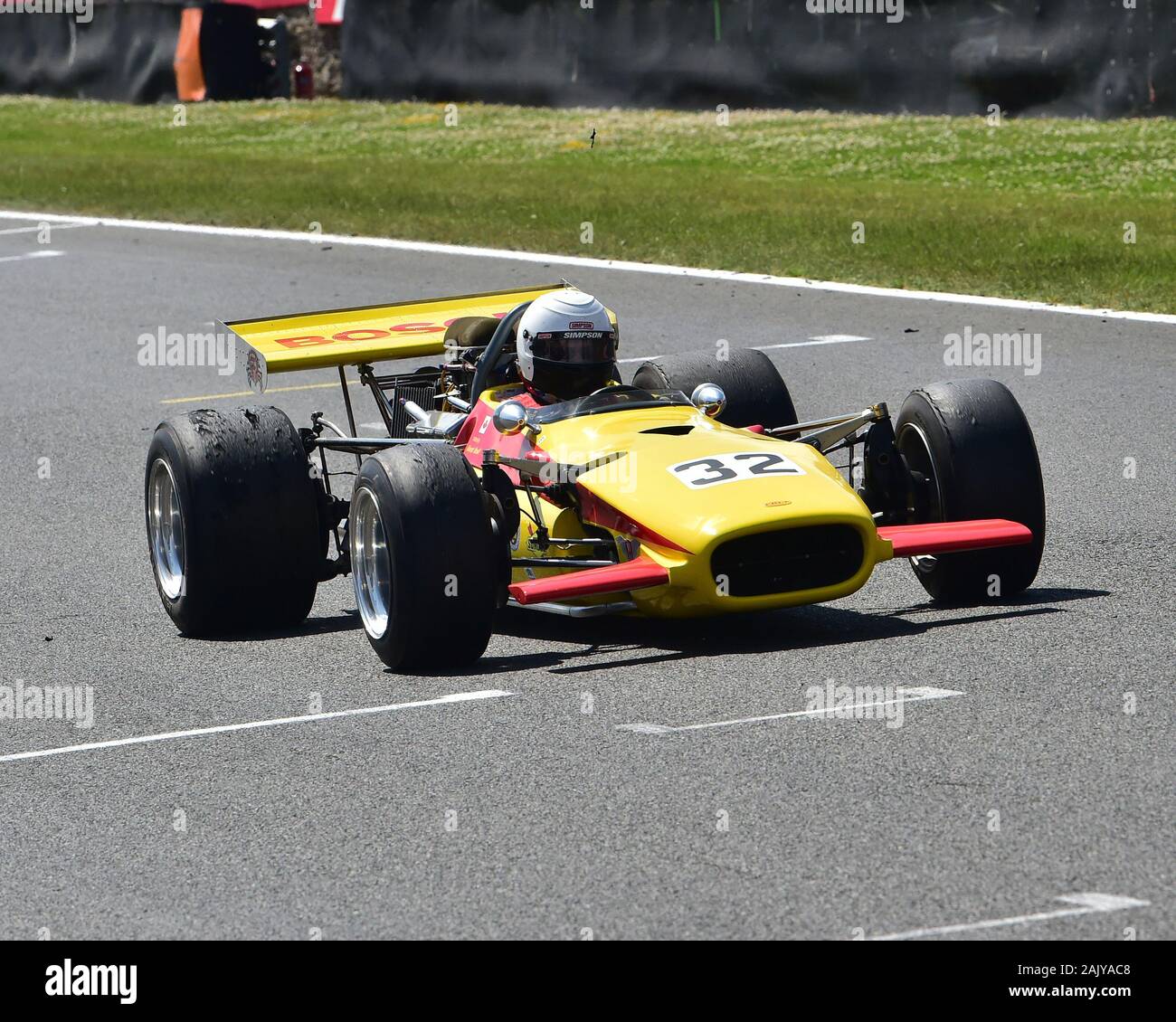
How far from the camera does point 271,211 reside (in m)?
23.7

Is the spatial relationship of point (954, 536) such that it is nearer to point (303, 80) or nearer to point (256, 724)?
point (256, 724)

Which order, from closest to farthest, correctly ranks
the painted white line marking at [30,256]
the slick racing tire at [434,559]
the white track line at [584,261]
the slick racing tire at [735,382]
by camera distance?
the slick racing tire at [434,559] → the slick racing tire at [735,382] → the white track line at [584,261] → the painted white line marking at [30,256]

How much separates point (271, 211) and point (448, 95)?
7.75 m

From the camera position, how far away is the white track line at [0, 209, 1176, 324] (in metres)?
16.5

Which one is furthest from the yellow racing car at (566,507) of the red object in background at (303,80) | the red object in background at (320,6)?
the red object in background at (303,80)

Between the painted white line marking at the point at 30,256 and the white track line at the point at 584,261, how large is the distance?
1.46m

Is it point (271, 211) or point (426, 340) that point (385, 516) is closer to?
point (426, 340)

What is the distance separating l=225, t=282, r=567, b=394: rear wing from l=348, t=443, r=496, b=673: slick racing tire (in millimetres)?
1907

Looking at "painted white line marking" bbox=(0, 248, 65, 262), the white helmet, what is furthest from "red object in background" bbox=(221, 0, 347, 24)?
the white helmet

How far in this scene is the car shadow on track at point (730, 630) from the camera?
791cm

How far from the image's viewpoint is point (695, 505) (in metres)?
7.71

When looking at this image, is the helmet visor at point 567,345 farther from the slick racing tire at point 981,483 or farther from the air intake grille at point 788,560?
the air intake grille at point 788,560

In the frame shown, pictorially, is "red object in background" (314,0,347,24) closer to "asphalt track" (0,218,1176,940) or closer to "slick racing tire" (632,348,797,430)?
"asphalt track" (0,218,1176,940)
